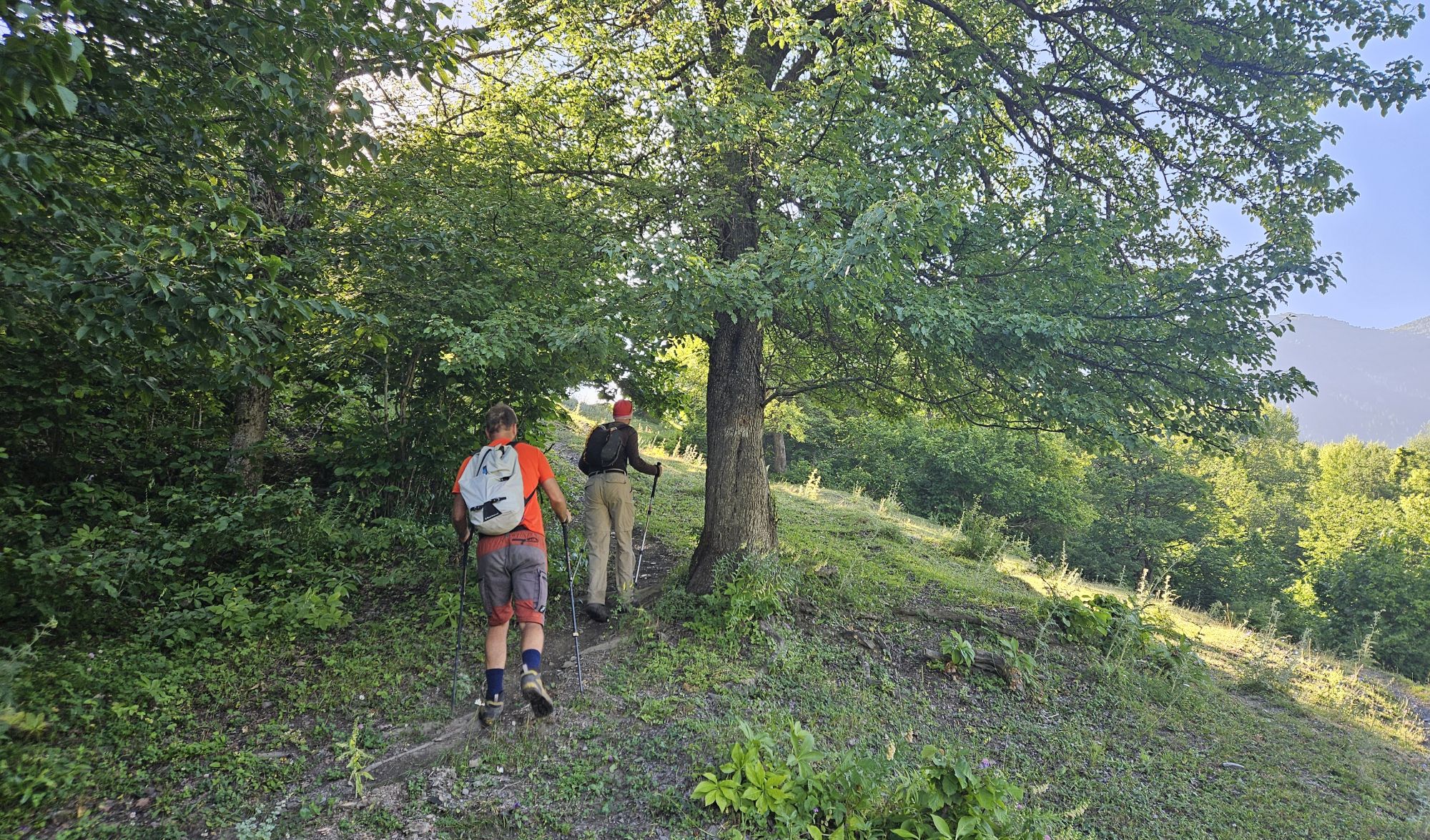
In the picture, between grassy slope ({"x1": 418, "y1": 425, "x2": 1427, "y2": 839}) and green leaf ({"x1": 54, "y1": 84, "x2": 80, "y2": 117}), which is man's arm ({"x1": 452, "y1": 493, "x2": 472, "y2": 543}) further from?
green leaf ({"x1": 54, "y1": 84, "x2": 80, "y2": 117})

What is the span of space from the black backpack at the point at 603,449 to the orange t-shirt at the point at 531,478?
164 cm

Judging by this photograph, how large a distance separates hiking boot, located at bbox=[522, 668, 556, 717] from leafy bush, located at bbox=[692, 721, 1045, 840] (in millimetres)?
1258

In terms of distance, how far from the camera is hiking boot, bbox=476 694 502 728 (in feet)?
14.8

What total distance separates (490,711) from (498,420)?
208 centimetres

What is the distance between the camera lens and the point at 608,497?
6.75 metres

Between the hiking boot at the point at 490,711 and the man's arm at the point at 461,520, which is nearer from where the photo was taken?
the hiking boot at the point at 490,711

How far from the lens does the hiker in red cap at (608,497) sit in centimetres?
669

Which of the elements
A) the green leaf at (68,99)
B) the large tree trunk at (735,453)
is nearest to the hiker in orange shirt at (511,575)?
the large tree trunk at (735,453)

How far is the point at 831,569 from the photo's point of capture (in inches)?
320

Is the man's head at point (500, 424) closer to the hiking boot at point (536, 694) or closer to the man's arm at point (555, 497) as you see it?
the man's arm at point (555, 497)

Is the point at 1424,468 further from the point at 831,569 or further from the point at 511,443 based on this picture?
the point at 511,443

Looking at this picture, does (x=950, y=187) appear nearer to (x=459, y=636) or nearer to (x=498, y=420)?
(x=498, y=420)

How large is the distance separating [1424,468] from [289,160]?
2377 inches

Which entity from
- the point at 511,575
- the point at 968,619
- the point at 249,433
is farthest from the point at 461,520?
the point at 968,619
